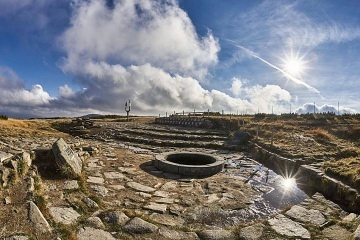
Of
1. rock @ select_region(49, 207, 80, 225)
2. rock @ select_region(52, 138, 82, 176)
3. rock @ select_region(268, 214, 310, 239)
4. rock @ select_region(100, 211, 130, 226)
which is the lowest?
rock @ select_region(268, 214, 310, 239)

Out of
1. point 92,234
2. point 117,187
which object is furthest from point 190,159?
point 92,234

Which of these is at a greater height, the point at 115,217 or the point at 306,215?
the point at 115,217

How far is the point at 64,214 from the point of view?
179 inches

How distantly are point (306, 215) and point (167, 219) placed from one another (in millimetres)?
3057

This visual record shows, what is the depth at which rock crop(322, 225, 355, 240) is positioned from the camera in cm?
436

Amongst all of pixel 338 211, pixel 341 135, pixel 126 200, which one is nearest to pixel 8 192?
pixel 126 200

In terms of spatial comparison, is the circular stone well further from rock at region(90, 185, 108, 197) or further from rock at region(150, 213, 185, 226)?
rock at region(150, 213, 185, 226)

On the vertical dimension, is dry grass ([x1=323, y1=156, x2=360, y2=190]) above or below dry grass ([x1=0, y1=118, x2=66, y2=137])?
below

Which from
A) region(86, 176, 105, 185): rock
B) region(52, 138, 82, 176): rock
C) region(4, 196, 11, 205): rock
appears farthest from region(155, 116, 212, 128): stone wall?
region(4, 196, 11, 205): rock

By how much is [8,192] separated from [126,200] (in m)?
2.47

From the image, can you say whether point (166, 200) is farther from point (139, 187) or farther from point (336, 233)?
point (336, 233)

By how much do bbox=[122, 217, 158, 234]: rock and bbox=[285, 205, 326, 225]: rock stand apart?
3.01 meters

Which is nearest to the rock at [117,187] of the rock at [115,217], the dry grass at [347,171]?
the rock at [115,217]

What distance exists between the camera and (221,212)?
5.75 metres
